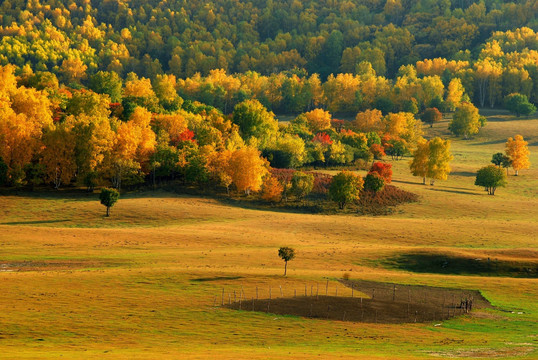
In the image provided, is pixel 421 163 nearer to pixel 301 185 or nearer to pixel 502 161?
pixel 502 161

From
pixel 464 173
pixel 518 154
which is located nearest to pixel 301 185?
pixel 464 173

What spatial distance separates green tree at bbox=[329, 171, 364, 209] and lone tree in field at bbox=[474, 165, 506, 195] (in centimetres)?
3666

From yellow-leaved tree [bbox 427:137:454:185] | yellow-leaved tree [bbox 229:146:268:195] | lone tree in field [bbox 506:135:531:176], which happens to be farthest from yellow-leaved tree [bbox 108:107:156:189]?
lone tree in field [bbox 506:135:531:176]

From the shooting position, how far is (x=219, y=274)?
8194 cm

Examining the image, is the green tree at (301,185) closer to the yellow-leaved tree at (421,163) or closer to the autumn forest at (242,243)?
the autumn forest at (242,243)

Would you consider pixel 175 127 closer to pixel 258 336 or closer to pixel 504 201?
pixel 504 201

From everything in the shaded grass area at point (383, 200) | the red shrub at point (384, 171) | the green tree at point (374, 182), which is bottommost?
the shaded grass area at point (383, 200)

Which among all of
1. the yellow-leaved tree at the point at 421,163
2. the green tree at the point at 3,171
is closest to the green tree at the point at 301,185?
the yellow-leaved tree at the point at 421,163

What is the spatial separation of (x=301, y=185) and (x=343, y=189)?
9.33m

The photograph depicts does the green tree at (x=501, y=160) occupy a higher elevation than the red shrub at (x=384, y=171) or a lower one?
higher

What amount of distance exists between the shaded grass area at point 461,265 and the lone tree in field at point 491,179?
72.5 meters

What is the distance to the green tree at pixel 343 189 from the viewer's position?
477 feet

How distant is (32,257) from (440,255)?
53.5 m

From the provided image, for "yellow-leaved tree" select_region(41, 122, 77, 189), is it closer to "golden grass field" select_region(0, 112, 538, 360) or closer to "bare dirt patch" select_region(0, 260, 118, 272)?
"golden grass field" select_region(0, 112, 538, 360)
